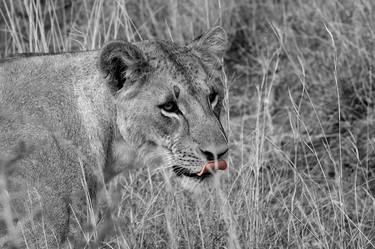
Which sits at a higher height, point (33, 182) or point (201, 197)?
point (33, 182)

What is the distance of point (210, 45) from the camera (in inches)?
197

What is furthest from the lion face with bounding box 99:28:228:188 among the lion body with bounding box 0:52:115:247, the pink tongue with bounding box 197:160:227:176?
the lion body with bounding box 0:52:115:247

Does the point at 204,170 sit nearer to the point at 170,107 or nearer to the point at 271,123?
the point at 170,107

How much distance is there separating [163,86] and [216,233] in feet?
3.34

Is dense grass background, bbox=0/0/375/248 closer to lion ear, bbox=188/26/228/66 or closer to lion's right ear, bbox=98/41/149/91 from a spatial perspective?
lion ear, bbox=188/26/228/66

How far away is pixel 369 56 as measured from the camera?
693 cm

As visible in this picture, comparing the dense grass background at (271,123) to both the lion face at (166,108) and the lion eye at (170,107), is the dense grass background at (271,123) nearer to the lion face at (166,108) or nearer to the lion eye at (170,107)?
the lion face at (166,108)

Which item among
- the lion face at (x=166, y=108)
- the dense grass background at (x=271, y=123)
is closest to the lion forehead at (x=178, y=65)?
the lion face at (x=166, y=108)

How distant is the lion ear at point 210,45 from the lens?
494 centimetres

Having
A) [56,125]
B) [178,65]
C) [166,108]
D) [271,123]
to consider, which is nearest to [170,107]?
[166,108]

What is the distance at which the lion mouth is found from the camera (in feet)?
14.1

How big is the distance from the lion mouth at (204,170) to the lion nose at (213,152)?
3 centimetres

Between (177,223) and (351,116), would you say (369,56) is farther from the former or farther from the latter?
(177,223)

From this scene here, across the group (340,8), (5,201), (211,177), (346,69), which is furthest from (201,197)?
(340,8)
